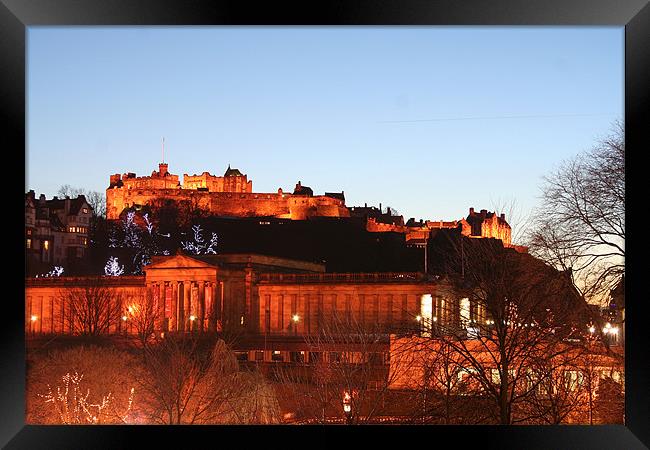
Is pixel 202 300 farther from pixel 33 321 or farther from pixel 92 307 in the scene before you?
pixel 33 321

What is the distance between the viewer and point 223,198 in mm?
71625

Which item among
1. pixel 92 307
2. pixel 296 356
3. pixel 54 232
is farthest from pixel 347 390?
pixel 54 232

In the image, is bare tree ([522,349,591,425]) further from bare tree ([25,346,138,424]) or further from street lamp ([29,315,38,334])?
street lamp ([29,315,38,334])

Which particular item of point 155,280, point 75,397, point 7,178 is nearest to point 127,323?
point 155,280

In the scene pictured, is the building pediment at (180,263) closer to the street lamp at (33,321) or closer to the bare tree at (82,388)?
the street lamp at (33,321)

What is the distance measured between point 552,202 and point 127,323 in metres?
27.1

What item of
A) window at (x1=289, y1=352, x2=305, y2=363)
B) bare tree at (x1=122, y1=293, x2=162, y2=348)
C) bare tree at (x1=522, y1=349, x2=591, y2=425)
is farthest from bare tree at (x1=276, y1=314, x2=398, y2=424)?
bare tree at (x1=122, y1=293, x2=162, y2=348)

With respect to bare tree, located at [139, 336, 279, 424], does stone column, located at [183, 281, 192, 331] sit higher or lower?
higher

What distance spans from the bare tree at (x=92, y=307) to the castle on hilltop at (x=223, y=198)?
26.5m

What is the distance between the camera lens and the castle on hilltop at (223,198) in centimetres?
6875

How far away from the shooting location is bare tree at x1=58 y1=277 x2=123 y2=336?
3503cm

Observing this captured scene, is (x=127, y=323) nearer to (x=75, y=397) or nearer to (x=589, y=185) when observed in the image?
(x=75, y=397)

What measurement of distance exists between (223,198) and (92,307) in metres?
35.4

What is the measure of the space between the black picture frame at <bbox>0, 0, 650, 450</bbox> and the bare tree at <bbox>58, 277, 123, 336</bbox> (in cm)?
2952
